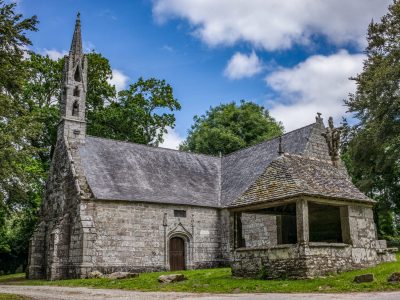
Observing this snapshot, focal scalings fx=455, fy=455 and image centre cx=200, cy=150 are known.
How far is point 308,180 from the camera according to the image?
15711 millimetres

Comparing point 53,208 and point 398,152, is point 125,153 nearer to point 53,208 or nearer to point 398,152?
point 53,208

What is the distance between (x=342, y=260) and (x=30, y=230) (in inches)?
1181

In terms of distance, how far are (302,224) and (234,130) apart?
31.1 meters

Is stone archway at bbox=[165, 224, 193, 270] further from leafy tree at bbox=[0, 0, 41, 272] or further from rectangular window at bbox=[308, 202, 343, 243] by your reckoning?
rectangular window at bbox=[308, 202, 343, 243]

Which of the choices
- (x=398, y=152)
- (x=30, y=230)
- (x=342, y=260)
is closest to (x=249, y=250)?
(x=342, y=260)

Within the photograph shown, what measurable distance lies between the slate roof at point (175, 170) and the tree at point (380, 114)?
2919mm

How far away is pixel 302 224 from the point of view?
1461 cm

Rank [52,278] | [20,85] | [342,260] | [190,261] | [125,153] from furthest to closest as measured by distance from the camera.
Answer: [125,153], [190,261], [52,278], [342,260], [20,85]

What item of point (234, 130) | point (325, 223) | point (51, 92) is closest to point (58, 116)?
point (51, 92)

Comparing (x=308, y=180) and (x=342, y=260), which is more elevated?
(x=308, y=180)

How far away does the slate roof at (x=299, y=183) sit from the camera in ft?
49.8

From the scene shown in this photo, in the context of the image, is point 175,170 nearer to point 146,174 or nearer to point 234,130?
point 146,174

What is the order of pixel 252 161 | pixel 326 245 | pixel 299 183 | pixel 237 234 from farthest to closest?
1. pixel 252 161
2. pixel 237 234
3. pixel 299 183
4. pixel 326 245

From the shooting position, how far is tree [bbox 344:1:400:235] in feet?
81.3
